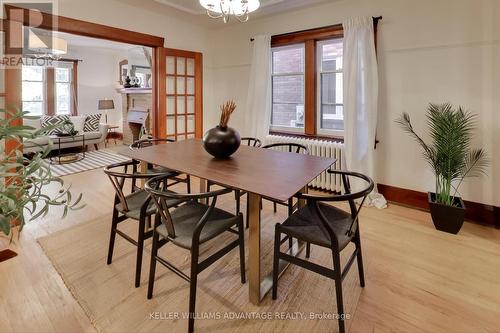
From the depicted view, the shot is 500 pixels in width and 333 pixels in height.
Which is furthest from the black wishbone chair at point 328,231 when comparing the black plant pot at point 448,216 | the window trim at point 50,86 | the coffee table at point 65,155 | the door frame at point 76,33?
the window trim at point 50,86

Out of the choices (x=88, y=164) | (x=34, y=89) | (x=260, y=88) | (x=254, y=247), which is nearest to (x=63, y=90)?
(x=34, y=89)

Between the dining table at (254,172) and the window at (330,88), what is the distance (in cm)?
164

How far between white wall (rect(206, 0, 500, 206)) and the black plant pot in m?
0.47

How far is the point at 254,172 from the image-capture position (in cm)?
186

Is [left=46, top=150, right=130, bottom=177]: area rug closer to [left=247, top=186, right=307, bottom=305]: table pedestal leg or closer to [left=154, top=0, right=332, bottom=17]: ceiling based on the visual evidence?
[left=154, top=0, right=332, bottom=17]: ceiling

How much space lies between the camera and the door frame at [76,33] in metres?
2.68

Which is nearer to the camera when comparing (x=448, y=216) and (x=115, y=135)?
(x=448, y=216)

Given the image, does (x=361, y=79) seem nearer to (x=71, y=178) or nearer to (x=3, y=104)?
(x=3, y=104)

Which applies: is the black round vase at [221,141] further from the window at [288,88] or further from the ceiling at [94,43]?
the ceiling at [94,43]

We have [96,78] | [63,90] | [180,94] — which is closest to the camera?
[180,94]

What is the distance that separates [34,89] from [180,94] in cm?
505

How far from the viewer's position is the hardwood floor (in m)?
1.60

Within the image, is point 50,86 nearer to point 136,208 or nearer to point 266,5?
point 266,5

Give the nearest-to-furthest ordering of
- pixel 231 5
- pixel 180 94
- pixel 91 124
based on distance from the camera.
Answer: pixel 231 5 < pixel 180 94 < pixel 91 124
